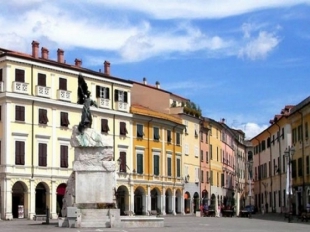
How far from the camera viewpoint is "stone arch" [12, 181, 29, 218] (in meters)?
69.1

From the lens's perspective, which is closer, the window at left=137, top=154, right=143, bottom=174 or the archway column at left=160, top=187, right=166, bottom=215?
the window at left=137, top=154, right=143, bottom=174

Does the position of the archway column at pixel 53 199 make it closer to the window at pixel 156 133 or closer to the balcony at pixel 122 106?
the balcony at pixel 122 106

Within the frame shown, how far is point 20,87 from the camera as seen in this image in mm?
69688

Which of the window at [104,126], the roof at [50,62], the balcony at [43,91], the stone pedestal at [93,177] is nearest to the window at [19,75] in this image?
the roof at [50,62]

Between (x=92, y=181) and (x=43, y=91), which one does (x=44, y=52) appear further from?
(x=92, y=181)

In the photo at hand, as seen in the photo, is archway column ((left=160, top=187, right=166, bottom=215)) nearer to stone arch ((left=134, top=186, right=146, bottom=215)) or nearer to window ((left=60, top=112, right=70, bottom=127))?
stone arch ((left=134, top=186, right=146, bottom=215))

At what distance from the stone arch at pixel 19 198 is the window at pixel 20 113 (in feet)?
19.4

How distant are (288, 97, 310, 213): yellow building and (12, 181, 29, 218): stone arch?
25.3 meters

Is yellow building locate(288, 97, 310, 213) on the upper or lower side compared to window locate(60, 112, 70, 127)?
lower

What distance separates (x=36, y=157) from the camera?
70.8m

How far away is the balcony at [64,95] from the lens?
7400 cm

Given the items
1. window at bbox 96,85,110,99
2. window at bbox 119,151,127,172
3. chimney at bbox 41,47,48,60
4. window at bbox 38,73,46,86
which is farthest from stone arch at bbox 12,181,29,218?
chimney at bbox 41,47,48,60

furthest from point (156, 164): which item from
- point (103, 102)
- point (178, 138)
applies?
point (103, 102)

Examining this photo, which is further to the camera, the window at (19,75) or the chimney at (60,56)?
the chimney at (60,56)
